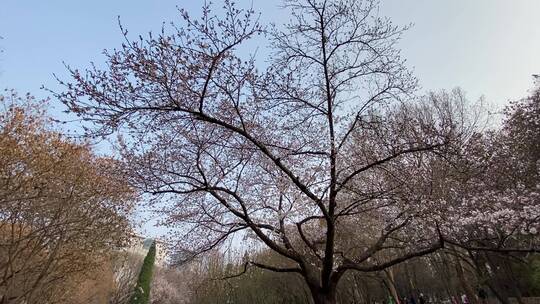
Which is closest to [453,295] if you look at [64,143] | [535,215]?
[535,215]

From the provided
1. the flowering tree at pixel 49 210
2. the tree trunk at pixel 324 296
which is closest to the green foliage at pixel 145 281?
the flowering tree at pixel 49 210

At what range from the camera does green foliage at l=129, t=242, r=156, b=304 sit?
32.0 meters

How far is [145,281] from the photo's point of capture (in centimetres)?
3438

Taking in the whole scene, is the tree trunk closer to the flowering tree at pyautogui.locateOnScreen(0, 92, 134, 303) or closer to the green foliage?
the flowering tree at pyautogui.locateOnScreen(0, 92, 134, 303)

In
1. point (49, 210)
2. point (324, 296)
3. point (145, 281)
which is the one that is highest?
point (145, 281)

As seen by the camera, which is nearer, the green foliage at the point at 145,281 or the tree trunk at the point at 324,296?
the tree trunk at the point at 324,296

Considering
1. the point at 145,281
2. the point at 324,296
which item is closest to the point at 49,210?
the point at 324,296

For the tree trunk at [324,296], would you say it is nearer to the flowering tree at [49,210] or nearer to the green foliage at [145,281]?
the flowering tree at [49,210]

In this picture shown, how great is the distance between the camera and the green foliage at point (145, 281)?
32.0 metres

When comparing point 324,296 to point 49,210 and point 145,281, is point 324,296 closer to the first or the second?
point 49,210

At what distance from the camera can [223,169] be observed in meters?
8.48

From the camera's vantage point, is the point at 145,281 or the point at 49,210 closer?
the point at 49,210

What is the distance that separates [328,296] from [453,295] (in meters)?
21.0

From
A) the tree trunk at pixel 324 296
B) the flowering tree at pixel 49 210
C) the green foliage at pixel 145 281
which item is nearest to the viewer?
the tree trunk at pixel 324 296
